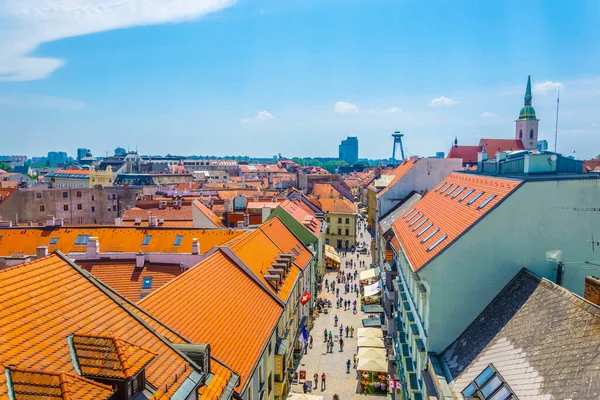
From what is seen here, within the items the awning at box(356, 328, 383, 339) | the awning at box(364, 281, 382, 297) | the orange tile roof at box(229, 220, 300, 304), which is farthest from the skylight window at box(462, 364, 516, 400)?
the awning at box(364, 281, 382, 297)

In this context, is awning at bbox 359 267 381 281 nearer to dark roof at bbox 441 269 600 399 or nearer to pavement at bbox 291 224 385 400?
pavement at bbox 291 224 385 400

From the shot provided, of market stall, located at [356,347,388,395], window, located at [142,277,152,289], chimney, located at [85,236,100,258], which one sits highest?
chimney, located at [85,236,100,258]

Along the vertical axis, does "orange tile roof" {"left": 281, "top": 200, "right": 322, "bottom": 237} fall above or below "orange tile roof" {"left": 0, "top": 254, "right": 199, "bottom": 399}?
below

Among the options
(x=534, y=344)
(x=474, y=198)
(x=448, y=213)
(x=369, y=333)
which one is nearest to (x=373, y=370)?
(x=369, y=333)

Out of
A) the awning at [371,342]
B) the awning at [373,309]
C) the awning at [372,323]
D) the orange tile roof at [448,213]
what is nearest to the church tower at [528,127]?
the awning at [373,309]

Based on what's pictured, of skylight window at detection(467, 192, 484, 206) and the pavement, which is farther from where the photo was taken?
the pavement

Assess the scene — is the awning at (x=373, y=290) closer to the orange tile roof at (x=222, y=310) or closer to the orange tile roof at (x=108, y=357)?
the orange tile roof at (x=222, y=310)

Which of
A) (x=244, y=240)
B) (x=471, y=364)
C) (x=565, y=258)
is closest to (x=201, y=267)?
(x=244, y=240)
